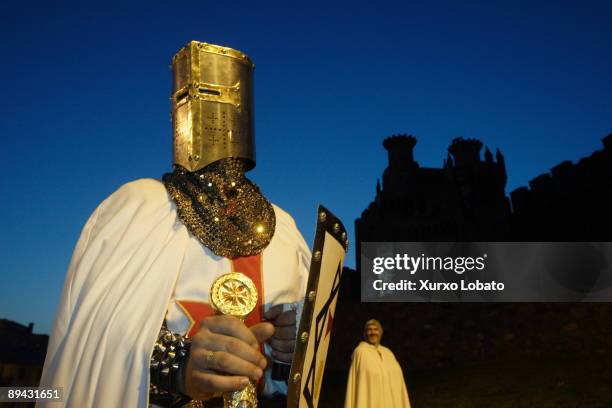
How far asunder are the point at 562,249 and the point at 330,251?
21726 millimetres

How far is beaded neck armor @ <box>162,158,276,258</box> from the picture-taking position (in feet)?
7.84

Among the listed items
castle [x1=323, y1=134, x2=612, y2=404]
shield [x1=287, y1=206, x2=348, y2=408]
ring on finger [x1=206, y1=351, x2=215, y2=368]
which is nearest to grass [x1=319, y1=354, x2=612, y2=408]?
castle [x1=323, y1=134, x2=612, y2=404]

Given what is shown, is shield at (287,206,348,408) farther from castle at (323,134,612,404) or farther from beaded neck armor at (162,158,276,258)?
castle at (323,134,612,404)

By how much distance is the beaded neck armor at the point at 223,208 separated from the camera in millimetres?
2391

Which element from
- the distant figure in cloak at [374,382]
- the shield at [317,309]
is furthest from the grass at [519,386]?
the shield at [317,309]

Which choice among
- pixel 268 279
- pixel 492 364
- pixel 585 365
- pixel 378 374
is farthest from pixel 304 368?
pixel 492 364

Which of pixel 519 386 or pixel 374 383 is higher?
pixel 374 383

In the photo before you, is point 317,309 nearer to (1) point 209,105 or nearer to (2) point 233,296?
(2) point 233,296

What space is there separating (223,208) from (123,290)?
0.61m

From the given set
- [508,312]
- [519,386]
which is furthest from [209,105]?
[508,312]

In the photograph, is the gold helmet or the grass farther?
the grass

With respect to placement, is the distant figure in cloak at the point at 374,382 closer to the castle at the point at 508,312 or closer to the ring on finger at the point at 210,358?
the ring on finger at the point at 210,358

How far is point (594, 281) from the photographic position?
762 inches

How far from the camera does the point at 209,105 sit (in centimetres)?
254
